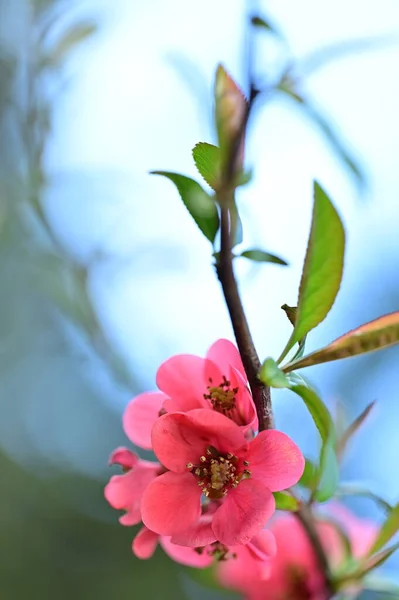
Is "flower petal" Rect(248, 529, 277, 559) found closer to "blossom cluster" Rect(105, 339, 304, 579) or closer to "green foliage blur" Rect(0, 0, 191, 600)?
"blossom cluster" Rect(105, 339, 304, 579)

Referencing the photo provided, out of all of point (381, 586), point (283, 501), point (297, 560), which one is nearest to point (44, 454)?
point (297, 560)

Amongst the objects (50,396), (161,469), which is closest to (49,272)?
(161,469)

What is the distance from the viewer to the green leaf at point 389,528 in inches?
17.4

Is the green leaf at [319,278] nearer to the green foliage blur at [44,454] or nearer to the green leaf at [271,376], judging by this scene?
the green leaf at [271,376]

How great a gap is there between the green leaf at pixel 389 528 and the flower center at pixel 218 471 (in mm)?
130

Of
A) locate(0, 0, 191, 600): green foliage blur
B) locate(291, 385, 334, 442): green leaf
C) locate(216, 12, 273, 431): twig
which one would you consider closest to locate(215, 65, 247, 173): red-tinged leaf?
locate(216, 12, 273, 431): twig

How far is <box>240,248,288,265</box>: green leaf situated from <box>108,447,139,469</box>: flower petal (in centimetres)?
14

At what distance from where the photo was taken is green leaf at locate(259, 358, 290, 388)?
305mm

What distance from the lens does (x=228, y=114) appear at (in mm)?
389

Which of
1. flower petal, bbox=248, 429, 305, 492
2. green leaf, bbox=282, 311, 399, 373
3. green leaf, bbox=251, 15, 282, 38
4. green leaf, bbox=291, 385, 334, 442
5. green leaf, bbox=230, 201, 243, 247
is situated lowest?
flower petal, bbox=248, 429, 305, 492

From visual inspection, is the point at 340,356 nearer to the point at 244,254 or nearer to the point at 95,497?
the point at 244,254

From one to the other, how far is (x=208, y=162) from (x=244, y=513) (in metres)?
0.17

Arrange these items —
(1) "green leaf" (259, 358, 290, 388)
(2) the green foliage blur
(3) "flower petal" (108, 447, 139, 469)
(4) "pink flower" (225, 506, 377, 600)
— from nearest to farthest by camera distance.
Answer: (1) "green leaf" (259, 358, 290, 388) < (3) "flower petal" (108, 447, 139, 469) < (4) "pink flower" (225, 506, 377, 600) < (2) the green foliage blur

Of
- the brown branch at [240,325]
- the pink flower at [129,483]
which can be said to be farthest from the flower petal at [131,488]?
the brown branch at [240,325]
